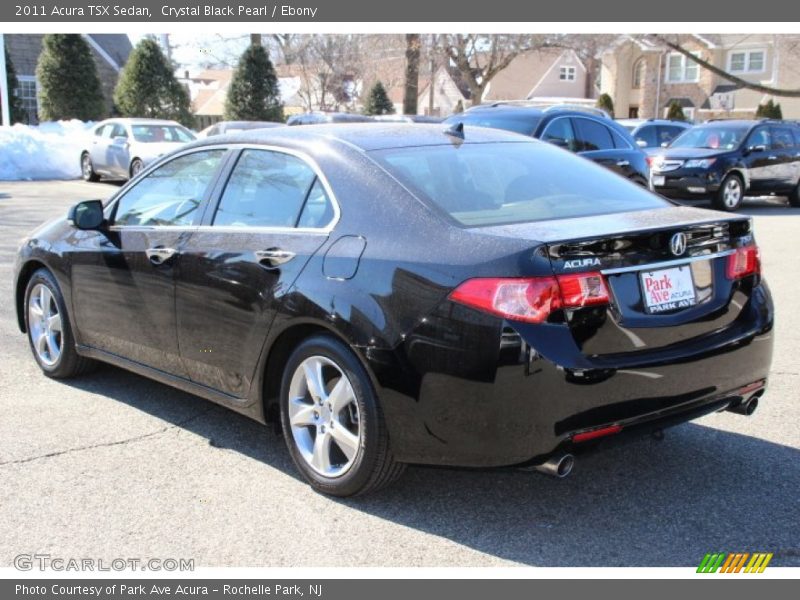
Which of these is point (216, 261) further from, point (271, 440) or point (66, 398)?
point (66, 398)

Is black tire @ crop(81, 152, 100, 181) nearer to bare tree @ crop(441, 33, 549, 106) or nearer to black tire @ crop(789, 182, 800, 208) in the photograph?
black tire @ crop(789, 182, 800, 208)

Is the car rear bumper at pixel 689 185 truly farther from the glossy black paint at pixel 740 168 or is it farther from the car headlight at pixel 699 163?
the car headlight at pixel 699 163

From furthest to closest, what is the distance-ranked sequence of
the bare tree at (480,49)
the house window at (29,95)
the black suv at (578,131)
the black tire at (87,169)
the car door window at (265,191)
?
the bare tree at (480,49)
the house window at (29,95)
the black tire at (87,169)
the black suv at (578,131)
the car door window at (265,191)

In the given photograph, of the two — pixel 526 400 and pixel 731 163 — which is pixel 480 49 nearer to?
pixel 731 163

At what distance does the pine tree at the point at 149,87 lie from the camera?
3147cm

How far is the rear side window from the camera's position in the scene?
4.23 meters

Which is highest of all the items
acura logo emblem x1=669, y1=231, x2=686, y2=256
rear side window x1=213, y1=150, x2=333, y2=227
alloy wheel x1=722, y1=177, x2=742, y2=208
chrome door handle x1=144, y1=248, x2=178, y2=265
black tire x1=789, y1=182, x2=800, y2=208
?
rear side window x1=213, y1=150, x2=333, y2=227

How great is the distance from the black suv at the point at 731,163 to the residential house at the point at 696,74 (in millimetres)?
30247

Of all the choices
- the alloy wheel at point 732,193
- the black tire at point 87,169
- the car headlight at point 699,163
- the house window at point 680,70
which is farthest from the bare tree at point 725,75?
the house window at point 680,70

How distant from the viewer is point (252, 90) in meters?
31.9

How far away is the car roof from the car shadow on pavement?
5.27ft

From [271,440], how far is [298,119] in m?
18.7

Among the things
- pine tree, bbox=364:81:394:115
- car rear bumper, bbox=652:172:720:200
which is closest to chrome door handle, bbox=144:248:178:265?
car rear bumper, bbox=652:172:720:200

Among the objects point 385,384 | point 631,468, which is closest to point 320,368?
point 385,384
